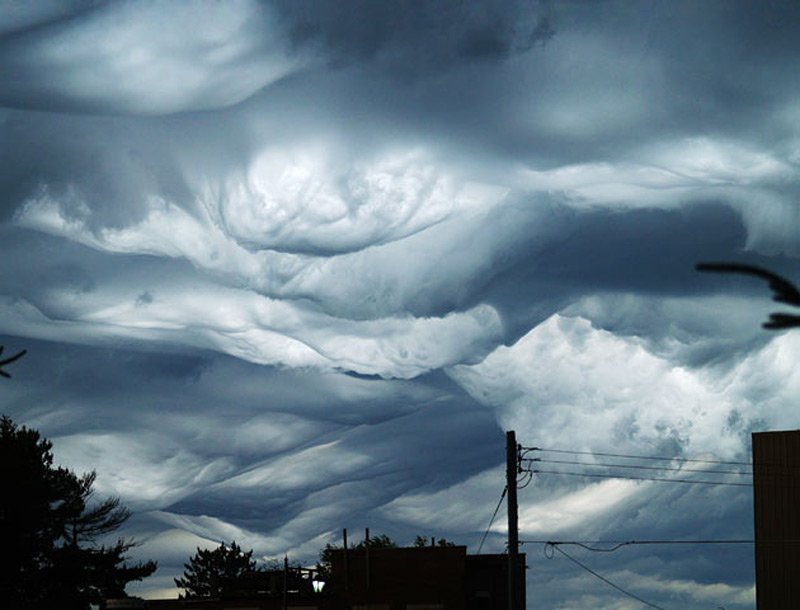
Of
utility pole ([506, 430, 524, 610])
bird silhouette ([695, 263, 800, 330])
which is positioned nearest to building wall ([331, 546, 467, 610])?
utility pole ([506, 430, 524, 610])

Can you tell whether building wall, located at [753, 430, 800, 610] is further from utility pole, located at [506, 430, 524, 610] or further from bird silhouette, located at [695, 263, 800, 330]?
bird silhouette, located at [695, 263, 800, 330]

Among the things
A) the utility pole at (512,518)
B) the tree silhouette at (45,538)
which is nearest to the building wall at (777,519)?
the utility pole at (512,518)

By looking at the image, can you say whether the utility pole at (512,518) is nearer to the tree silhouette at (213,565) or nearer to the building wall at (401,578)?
the building wall at (401,578)

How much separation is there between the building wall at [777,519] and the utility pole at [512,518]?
18.0 meters

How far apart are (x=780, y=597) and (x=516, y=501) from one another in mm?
19932

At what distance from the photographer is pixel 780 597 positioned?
58.2 meters

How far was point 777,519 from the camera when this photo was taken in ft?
193

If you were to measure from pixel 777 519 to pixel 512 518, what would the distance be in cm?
2042

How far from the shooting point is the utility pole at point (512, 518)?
143 feet

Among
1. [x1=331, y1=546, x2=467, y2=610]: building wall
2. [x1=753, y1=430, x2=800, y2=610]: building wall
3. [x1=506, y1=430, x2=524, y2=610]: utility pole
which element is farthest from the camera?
[x1=331, y1=546, x2=467, y2=610]: building wall

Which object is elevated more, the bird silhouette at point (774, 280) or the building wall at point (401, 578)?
the bird silhouette at point (774, 280)

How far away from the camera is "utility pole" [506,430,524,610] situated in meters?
43.6

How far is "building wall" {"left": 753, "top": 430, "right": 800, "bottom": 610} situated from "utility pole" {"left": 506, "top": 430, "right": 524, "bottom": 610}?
1804 centimetres

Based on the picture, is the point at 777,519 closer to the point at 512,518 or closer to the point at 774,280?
the point at 512,518
